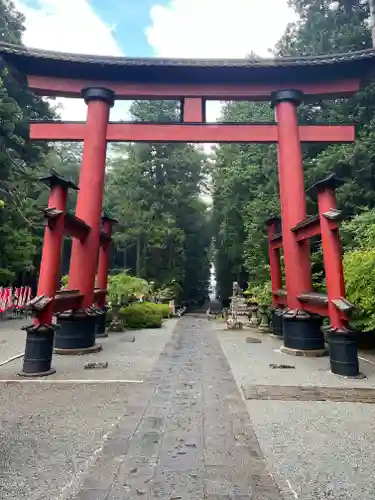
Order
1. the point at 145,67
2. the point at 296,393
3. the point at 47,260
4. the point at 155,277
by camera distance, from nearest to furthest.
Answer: the point at 296,393 < the point at 47,260 < the point at 145,67 < the point at 155,277

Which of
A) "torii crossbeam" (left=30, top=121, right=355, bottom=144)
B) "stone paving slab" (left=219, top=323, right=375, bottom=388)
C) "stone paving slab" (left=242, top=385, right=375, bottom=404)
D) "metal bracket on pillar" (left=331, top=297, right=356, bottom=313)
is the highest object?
"torii crossbeam" (left=30, top=121, right=355, bottom=144)

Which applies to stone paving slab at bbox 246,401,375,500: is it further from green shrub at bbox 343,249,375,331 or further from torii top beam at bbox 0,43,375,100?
torii top beam at bbox 0,43,375,100

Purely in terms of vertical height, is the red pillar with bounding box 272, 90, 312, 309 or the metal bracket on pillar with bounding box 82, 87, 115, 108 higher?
the metal bracket on pillar with bounding box 82, 87, 115, 108

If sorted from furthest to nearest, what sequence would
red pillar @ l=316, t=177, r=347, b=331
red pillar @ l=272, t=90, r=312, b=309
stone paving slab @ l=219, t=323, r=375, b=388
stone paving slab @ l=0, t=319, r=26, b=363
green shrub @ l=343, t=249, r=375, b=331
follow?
1. red pillar @ l=272, t=90, r=312, b=309
2. stone paving slab @ l=0, t=319, r=26, b=363
3. green shrub @ l=343, t=249, r=375, b=331
4. red pillar @ l=316, t=177, r=347, b=331
5. stone paving slab @ l=219, t=323, r=375, b=388

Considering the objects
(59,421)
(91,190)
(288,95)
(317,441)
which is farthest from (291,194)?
(59,421)

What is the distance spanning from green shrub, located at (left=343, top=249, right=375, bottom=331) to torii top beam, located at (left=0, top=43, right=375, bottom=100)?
15.4 ft

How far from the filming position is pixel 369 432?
3.61 m

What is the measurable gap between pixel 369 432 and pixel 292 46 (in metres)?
18.0

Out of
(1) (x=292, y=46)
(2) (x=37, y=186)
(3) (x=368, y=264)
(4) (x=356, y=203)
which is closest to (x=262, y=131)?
(3) (x=368, y=264)

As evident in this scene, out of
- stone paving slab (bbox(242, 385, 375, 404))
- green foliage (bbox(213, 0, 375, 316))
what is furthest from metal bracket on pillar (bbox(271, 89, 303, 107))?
stone paving slab (bbox(242, 385, 375, 404))

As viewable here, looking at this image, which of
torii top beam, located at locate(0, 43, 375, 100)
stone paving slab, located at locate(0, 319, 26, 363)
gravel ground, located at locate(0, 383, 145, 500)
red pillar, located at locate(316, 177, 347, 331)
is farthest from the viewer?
torii top beam, located at locate(0, 43, 375, 100)

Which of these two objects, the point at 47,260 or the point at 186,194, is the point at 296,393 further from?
the point at 186,194

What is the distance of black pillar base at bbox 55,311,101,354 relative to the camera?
790 centimetres

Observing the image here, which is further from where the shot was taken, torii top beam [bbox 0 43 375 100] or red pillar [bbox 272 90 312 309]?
torii top beam [bbox 0 43 375 100]
